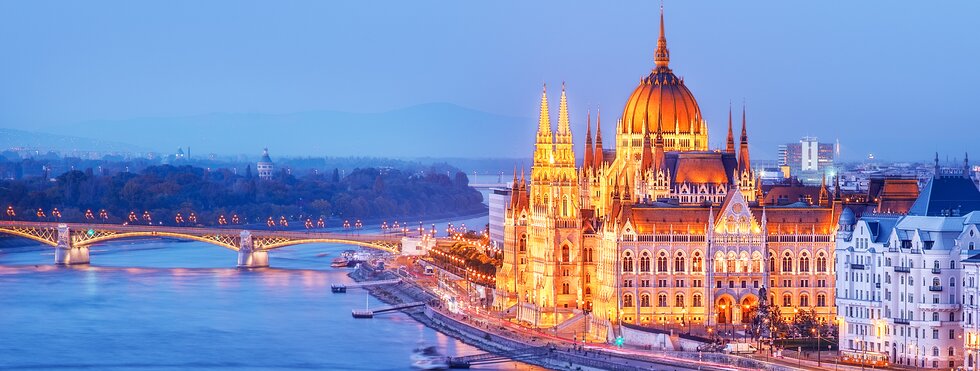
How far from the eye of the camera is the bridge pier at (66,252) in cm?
12825

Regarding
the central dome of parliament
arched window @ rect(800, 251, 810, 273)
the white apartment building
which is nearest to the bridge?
the central dome of parliament

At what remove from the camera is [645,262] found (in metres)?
79.1

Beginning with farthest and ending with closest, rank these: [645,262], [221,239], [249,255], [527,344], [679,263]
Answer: [221,239] → [249,255] → [679,263] → [645,262] → [527,344]

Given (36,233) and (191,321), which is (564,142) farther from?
(36,233)

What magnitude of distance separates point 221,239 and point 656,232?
56315 mm

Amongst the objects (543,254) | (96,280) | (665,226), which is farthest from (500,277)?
(96,280)

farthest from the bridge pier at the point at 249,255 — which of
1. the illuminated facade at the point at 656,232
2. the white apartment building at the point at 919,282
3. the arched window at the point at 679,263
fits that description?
the white apartment building at the point at 919,282

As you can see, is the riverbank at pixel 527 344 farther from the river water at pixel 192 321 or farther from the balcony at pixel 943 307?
the balcony at pixel 943 307

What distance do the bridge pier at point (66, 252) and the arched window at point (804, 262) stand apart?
60.3 metres

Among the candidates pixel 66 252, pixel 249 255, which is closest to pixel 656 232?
pixel 249 255

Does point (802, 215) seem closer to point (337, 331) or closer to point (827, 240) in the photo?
point (827, 240)

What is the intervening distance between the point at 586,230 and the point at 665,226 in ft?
18.9

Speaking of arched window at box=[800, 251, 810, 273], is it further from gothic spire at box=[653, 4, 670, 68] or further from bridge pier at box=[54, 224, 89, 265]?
bridge pier at box=[54, 224, 89, 265]

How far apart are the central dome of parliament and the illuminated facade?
0.04 meters
